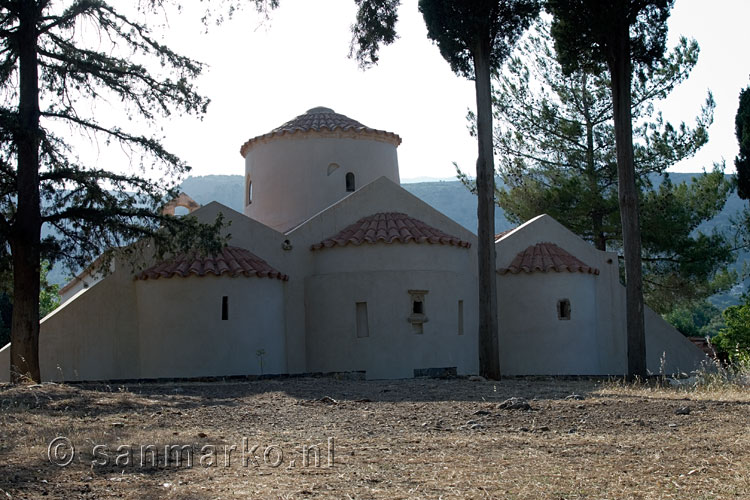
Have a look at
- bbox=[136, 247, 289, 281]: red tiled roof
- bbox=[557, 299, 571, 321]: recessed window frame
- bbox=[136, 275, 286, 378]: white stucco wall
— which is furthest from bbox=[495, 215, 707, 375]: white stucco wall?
bbox=[136, 275, 286, 378]: white stucco wall

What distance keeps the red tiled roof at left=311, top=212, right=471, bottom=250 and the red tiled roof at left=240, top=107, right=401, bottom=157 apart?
4190 mm

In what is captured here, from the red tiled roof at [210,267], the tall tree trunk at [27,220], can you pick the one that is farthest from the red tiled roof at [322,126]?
the tall tree trunk at [27,220]

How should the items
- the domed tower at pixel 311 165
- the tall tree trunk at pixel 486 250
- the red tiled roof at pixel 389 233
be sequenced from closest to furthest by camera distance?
the tall tree trunk at pixel 486 250 → the red tiled roof at pixel 389 233 → the domed tower at pixel 311 165

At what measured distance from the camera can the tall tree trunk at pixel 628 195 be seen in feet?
61.3

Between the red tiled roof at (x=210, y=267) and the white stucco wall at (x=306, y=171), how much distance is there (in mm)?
5010

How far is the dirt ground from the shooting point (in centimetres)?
609

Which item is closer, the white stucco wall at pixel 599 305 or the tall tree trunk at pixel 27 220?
the tall tree trunk at pixel 27 220

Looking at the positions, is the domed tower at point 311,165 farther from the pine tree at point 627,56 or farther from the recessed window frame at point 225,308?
the pine tree at point 627,56

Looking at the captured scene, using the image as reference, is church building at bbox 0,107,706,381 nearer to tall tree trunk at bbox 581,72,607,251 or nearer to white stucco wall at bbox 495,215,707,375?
white stucco wall at bbox 495,215,707,375

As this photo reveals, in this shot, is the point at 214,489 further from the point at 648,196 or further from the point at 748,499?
the point at 648,196

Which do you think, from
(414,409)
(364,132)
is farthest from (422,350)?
(414,409)

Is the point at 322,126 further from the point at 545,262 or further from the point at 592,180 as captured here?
the point at 592,180

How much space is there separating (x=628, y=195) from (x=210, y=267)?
31.5 ft

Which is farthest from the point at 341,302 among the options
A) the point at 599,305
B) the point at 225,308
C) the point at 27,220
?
the point at 27,220
